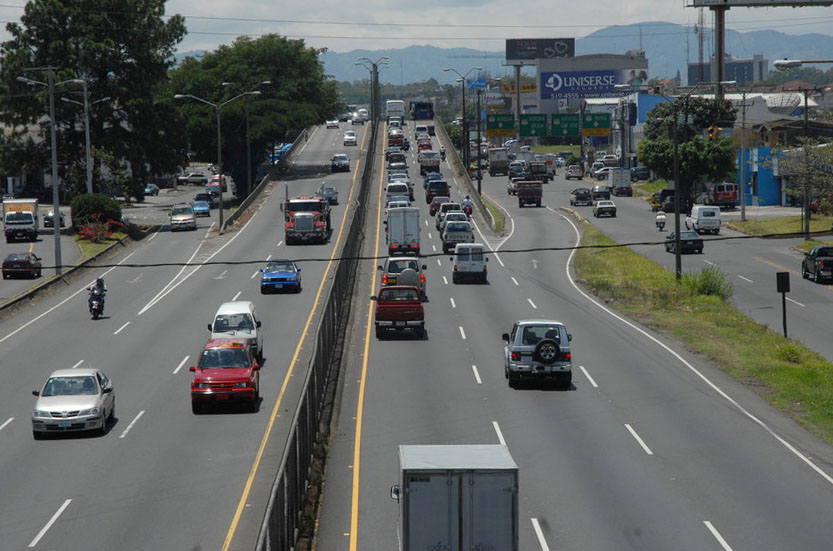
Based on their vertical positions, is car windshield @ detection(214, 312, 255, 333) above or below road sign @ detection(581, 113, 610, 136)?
below

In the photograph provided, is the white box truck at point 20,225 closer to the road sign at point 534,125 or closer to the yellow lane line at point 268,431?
the yellow lane line at point 268,431

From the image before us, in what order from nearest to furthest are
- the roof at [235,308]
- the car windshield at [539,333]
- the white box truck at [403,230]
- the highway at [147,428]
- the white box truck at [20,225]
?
the highway at [147,428] < the car windshield at [539,333] < the roof at [235,308] < the white box truck at [403,230] < the white box truck at [20,225]

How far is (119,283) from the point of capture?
188 feet

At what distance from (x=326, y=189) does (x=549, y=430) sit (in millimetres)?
63828

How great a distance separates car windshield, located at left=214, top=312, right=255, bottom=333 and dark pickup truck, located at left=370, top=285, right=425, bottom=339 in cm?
580

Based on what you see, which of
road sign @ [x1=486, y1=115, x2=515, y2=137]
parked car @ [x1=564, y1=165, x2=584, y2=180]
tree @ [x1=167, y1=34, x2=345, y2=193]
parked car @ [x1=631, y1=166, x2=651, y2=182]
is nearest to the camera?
tree @ [x1=167, y1=34, x2=345, y2=193]

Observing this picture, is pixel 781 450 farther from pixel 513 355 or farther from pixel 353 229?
pixel 353 229

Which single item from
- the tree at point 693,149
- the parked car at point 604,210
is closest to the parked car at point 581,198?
the tree at point 693,149

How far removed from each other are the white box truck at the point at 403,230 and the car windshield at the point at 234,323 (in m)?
25.2

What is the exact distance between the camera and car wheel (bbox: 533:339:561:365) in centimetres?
3244

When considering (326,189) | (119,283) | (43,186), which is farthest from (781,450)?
(43,186)

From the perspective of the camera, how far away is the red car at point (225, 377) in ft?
97.0

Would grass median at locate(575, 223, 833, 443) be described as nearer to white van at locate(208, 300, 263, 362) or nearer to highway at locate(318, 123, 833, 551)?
highway at locate(318, 123, 833, 551)

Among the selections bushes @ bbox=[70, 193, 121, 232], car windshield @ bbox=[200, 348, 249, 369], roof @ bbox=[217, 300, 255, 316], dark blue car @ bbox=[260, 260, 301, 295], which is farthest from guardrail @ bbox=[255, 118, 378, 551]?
bushes @ bbox=[70, 193, 121, 232]
